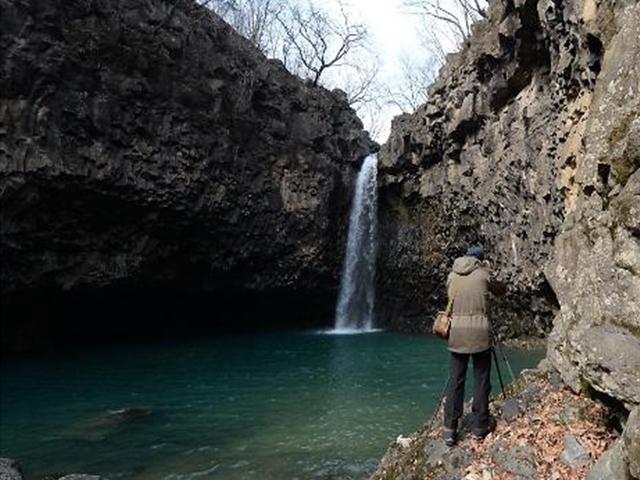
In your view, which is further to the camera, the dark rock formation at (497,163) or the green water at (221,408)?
the dark rock formation at (497,163)

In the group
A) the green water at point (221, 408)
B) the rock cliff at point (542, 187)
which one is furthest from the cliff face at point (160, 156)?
the green water at point (221, 408)

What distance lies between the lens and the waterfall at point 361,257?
27.8 metres

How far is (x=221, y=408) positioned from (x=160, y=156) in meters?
11.4

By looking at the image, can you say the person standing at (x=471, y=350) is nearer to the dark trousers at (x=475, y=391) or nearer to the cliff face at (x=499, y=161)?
the dark trousers at (x=475, y=391)

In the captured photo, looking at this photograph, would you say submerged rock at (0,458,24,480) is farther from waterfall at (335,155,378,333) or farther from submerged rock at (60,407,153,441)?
waterfall at (335,155,378,333)

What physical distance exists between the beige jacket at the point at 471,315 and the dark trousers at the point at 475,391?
0.12 metres

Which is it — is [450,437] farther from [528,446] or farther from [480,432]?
[528,446]

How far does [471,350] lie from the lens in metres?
6.21

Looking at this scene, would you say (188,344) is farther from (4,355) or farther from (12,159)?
(12,159)

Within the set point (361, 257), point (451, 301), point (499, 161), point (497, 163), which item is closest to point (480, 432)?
point (451, 301)

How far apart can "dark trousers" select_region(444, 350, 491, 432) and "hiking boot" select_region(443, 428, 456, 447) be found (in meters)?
0.05

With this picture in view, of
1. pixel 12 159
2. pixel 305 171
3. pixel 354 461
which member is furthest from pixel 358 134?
pixel 354 461

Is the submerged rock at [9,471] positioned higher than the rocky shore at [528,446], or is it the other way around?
the rocky shore at [528,446]

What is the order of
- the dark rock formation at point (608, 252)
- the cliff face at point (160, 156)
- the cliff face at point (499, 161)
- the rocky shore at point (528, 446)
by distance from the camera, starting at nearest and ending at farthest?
the dark rock formation at point (608, 252) → the rocky shore at point (528, 446) → the cliff face at point (499, 161) → the cliff face at point (160, 156)
